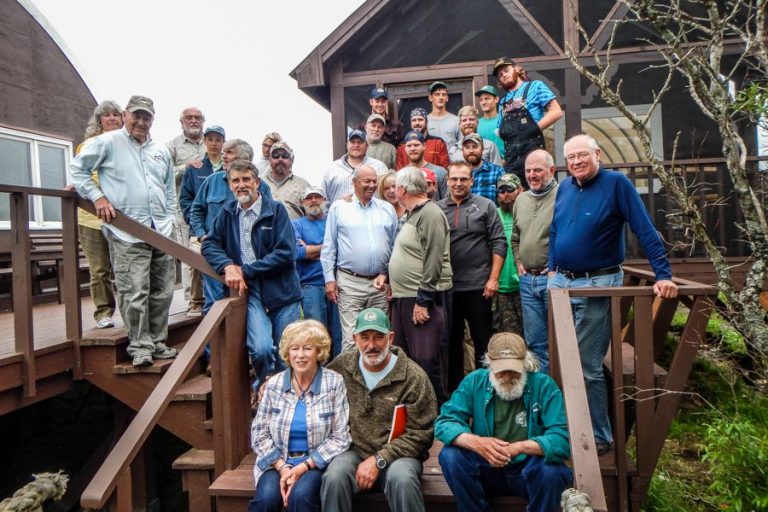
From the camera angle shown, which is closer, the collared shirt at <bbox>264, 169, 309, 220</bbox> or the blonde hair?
the blonde hair

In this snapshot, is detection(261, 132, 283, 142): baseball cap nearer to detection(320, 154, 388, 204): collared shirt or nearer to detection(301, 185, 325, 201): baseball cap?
detection(320, 154, 388, 204): collared shirt

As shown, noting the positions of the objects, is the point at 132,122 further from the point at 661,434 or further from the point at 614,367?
the point at 661,434

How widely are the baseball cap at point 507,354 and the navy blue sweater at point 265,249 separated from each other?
157cm

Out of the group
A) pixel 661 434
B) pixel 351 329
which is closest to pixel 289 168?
pixel 351 329

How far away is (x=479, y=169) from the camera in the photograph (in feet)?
17.9

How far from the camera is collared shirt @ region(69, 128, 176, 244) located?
4.33 m

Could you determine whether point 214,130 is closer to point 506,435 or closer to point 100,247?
point 100,247

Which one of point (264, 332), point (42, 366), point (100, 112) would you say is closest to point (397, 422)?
point (264, 332)

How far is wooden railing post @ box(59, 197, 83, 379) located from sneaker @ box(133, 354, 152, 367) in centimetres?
48

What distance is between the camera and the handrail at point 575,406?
9.00 feet

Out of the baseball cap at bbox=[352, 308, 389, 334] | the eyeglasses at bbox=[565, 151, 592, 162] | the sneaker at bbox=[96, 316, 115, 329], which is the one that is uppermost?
the eyeglasses at bbox=[565, 151, 592, 162]

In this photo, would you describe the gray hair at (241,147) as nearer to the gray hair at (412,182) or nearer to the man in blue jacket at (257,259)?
the man in blue jacket at (257,259)

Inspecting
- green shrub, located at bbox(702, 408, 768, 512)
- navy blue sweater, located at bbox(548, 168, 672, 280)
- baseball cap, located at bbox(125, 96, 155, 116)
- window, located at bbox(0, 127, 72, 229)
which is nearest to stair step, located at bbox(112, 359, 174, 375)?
baseball cap, located at bbox(125, 96, 155, 116)

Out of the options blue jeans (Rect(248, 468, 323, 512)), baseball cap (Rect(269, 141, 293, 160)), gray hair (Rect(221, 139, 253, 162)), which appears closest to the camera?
blue jeans (Rect(248, 468, 323, 512))
